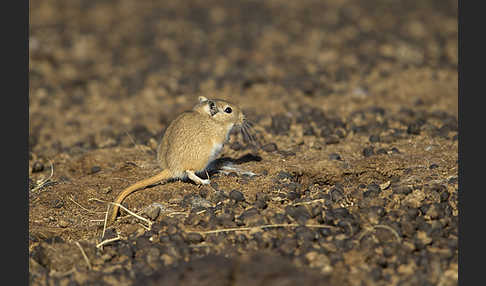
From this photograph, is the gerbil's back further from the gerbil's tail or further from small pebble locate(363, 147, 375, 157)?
small pebble locate(363, 147, 375, 157)

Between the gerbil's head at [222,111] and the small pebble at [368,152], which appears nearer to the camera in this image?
the gerbil's head at [222,111]

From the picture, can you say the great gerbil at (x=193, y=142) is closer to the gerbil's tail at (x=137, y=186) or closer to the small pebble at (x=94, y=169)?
the gerbil's tail at (x=137, y=186)

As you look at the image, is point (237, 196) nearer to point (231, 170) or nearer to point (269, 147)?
point (231, 170)

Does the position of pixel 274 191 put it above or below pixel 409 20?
below

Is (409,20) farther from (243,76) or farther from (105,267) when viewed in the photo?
(105,267)

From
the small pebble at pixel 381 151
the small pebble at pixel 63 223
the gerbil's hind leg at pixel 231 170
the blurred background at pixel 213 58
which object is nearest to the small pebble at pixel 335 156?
the small pebble at pixel 381 151

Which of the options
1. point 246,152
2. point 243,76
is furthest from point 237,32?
point 246,152

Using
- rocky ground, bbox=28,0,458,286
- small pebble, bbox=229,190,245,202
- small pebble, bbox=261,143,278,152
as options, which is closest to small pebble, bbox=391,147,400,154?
rocky ground, bbox=28,0,458,286
